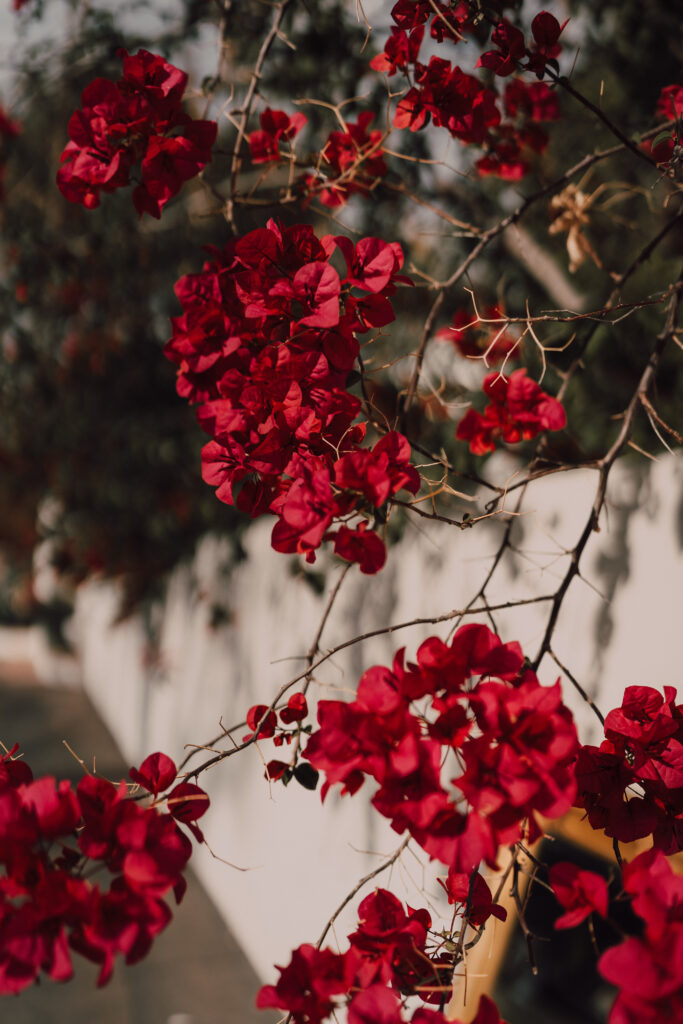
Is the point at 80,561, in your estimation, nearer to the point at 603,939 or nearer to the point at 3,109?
the point at 3,109

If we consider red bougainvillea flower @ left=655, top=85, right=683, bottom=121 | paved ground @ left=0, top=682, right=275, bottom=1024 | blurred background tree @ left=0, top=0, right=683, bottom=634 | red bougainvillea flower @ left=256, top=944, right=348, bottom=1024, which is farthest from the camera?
paved ground @ left=0, top=682, right=275, bottom=1024

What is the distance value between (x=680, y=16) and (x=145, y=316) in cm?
183

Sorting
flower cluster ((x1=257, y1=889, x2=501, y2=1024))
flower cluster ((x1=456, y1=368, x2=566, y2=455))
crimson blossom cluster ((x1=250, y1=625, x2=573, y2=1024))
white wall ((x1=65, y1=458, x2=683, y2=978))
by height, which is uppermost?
flower cluster ((x1=456, y1=368, x2=566, y2=455))

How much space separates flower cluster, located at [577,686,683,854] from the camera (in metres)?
0.53

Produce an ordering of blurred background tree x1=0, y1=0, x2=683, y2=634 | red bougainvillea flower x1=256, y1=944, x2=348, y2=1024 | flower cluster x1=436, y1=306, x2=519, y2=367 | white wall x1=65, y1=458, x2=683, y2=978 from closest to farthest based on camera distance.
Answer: red bougainvillea flower x1=256, y1=944, x2=348, y2=1024 → white wall x1=65, y1=458, x2=683, y2=978 → flower cluster x1=436, y1=306, x2=519, y2=367 → blurred background tree x1=0, y1=0, x2=683, y2=634

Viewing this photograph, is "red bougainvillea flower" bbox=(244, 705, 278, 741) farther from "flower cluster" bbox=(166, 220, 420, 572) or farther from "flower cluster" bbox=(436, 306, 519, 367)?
"flower cluster" bbox=(436, 306, 519, 367)

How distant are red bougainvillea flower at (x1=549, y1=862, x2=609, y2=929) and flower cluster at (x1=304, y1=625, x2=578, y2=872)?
42 millimetres

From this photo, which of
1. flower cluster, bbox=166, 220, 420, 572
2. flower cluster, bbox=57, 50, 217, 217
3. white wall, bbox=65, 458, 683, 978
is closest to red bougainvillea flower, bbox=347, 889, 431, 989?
white wall, bbox=65, 458, 683, 978

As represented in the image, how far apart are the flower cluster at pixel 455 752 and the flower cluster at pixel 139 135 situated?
0.51 meters

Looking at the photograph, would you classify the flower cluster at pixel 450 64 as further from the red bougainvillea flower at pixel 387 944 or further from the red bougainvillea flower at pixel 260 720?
the red bougainvillea flower at pixel 387 944

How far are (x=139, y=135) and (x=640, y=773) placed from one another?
695 mm

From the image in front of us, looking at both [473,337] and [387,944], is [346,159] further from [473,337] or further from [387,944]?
[387,944]

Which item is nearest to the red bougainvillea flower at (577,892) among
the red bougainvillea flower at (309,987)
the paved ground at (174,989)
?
the red bougainvillea flower at (309,987)

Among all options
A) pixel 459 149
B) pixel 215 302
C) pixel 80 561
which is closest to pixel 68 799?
pixel 215 302
